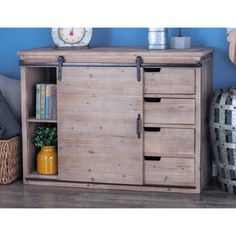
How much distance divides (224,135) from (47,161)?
110 centimetres

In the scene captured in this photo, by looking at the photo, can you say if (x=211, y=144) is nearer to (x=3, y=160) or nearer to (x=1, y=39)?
(x=3, y=160)

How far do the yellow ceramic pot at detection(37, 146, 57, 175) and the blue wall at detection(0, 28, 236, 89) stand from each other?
0.68 meters

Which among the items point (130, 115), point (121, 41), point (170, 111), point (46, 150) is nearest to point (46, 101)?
point (46, 150)

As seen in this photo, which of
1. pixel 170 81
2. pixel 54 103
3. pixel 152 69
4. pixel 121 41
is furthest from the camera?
pixel 121 41

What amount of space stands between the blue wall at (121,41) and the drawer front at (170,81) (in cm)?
48

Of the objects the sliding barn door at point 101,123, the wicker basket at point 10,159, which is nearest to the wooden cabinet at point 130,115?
the sliding barn door at point 101,123

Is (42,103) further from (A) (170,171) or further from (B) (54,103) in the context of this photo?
(A) (170,171)

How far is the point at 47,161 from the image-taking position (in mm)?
3262

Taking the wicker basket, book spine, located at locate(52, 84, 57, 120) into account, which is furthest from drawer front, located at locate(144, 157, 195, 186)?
the wicker basket

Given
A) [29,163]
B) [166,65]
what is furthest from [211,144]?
[29,163]
